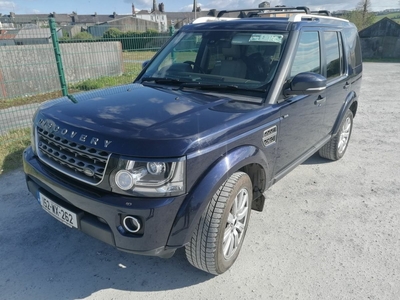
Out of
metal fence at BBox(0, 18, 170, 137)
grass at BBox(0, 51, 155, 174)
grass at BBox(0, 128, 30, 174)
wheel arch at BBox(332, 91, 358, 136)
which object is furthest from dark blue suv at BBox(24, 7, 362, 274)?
metal fence at BBox(0, 18, 170, 137)

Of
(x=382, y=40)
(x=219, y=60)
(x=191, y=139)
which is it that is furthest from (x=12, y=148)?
(x=382, y=40)

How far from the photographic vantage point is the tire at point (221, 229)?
7.41ft

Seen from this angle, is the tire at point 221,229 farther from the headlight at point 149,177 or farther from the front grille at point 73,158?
the front grille at point 73,158

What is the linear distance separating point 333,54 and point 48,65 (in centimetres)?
749

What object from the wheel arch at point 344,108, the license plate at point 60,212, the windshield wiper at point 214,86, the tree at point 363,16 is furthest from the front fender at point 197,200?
the tree at point 363,16

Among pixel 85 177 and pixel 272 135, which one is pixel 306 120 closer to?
pixel 272 135

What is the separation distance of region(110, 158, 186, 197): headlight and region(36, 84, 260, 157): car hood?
8 cm

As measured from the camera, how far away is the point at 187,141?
201cm

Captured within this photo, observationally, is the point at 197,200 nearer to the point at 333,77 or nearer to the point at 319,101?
the point at 319,101

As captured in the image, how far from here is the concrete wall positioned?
25.8 feet

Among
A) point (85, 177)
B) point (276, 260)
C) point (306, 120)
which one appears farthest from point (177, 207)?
point (306, 120)

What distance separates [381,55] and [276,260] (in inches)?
1051

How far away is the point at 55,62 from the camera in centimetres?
709

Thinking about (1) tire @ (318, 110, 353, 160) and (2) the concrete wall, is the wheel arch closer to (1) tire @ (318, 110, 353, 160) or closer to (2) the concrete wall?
(1) tire @ (318, 110, 353, 160)
